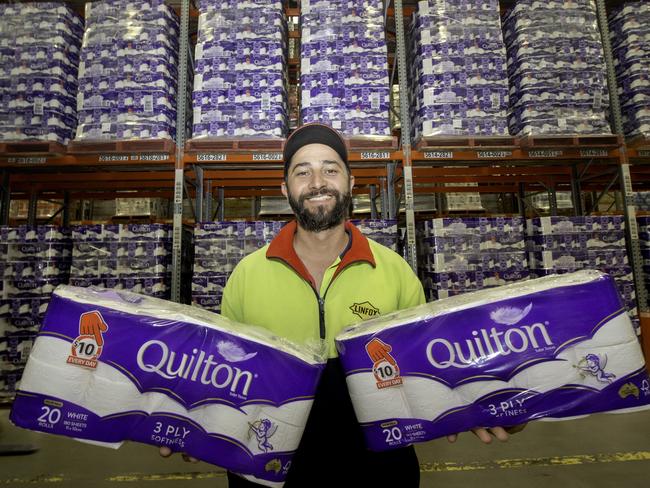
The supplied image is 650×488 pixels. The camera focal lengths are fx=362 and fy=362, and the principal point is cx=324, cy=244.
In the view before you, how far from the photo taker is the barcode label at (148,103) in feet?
13.2

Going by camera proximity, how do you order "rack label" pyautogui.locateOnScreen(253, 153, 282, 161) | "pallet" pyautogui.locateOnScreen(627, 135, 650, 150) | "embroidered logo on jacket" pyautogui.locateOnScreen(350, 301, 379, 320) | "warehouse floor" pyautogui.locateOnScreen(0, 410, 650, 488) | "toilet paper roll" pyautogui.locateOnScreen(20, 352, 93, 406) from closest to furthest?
"toilet paper roll" pyautogui.locateOnScreen(20, 352, 93, 406) → "embroidered logo on jacket" pyautogui.locateOnScreen(350, 301, 379, 320) → "warehouse floor" pyautogui.locateOnScreen(0, 410, 650, 488) → "rack label" pyautogui.locateOnScreen(253, 153, 282, 161) → "pallet" pyautogui.locateOnScreen(627, 135, 650, 150)

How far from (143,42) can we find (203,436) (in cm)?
449

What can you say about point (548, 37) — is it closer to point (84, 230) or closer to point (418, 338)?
point (418, 338)

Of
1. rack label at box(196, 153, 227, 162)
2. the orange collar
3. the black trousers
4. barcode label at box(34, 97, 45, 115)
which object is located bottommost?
the black trousers

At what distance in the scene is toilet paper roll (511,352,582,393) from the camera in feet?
3.59

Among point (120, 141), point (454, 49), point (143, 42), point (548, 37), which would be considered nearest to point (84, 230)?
point (120, 141)

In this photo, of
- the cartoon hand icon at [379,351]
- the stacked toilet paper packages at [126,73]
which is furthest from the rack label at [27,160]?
the cartoon hand icon at [379,351]

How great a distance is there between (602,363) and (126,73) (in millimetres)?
4833

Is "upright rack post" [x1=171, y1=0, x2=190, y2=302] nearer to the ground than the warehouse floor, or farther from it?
farther from it

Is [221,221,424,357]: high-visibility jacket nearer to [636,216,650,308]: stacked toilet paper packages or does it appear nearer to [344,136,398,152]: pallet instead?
[344,136,398,152]: pallet

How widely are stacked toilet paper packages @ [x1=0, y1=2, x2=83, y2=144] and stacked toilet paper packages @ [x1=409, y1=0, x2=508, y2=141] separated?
13.5 feet

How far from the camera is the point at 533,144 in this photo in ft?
13.2

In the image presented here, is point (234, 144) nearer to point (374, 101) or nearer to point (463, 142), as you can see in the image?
point (374, 101)

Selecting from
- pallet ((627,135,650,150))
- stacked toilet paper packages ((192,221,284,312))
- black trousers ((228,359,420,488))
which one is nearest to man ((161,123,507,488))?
black trousers ((228,359,420,488))
